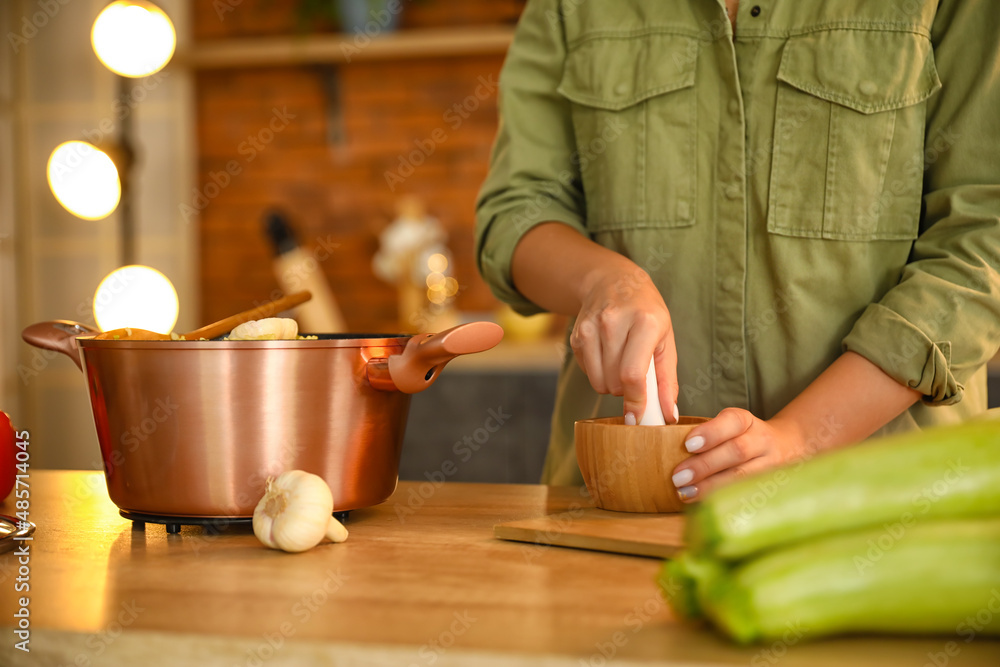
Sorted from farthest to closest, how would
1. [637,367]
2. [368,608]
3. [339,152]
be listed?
[339,152]
[637,367]
[368,608]

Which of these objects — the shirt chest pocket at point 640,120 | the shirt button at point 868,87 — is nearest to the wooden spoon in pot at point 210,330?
the shirt chest pocket at point 640,120

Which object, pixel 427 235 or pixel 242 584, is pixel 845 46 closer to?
pixel 242 584

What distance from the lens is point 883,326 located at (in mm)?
810

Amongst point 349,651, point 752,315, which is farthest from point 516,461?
point 349,651

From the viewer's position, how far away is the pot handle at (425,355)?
2.13 feet

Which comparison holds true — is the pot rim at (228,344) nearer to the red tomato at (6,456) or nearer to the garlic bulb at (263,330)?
the garlic bulb at (263,330)

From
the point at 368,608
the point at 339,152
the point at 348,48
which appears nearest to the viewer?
the point at 368,608

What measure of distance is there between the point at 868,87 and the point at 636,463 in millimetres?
510

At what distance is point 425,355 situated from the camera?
2.16 ft

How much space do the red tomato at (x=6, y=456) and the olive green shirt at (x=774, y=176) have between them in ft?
1.72

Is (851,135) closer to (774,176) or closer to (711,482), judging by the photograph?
(774,176)

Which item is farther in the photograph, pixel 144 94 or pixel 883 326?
pixel 144 94

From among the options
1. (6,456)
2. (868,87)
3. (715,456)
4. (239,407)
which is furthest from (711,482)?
(6,456)

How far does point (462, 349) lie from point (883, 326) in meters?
0.40
